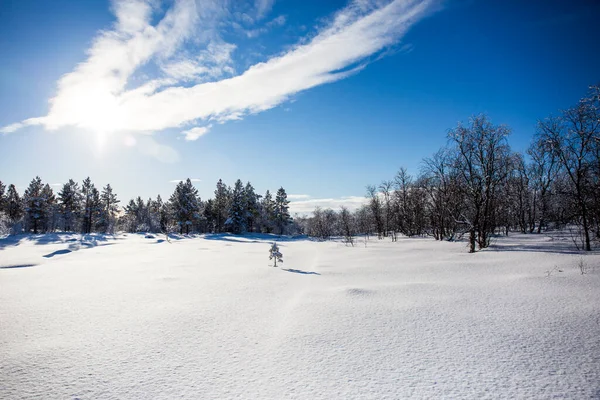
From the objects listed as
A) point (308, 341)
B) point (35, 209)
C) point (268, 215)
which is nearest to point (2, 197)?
point (35, 209)

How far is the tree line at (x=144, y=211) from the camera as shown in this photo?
157 feet

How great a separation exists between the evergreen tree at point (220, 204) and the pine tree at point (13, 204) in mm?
39844

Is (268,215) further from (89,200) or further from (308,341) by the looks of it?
(308,341)

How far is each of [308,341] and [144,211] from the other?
85359mm

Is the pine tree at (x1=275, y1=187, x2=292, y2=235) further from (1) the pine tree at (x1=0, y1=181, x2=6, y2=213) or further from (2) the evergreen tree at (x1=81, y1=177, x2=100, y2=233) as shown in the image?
(1) the pine tree at (x1=0, y1=181, x2=6, y2=213)

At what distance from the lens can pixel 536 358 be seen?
3.26m

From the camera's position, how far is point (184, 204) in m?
48.1

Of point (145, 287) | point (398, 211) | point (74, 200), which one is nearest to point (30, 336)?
point (145, 287)

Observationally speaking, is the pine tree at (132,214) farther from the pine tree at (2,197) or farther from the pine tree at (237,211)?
the pine tree at (237,211)

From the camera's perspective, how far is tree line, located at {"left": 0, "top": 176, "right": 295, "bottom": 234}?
4791 cm

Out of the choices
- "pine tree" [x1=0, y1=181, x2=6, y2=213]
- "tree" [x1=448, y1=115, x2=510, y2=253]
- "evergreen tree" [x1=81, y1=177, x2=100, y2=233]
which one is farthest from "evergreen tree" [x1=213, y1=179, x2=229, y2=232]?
"tree" [x1=448, y1=115, x2=510, y2=253]

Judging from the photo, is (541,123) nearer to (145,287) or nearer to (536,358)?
(536,358)

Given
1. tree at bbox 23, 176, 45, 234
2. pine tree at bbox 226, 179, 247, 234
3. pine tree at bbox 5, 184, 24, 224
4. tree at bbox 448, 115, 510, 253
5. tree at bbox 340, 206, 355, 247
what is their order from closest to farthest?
tree at bbox 448, 115, 510, 253 → tree at bbox 340, 206, 355, 247 → tree at bbox 23, 176, 45, 234 → pine tree at bbox 226, 179, 247, 234 → pine tree at bbox 5, 184, 24, 224

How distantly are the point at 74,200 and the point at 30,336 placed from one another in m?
67.5
